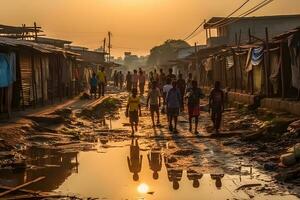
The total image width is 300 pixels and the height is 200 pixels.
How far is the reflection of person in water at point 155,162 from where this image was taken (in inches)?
431

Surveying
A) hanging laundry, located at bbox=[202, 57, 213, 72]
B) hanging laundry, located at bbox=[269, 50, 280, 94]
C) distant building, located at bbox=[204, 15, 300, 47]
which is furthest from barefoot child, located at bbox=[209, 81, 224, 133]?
distant building, located at bbox=[204, 15, 300, 47]

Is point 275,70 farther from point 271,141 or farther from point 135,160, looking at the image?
point 135,160

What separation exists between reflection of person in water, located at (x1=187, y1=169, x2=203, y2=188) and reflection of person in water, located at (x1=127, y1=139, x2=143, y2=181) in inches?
40.6

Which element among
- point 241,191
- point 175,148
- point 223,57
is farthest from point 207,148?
point 223,57

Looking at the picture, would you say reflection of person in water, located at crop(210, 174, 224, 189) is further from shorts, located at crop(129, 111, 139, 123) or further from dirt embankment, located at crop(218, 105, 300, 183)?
shorts, located at crop(129, 111, 139, 123)

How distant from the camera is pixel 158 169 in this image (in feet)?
36.6

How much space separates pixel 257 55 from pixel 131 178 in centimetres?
1319

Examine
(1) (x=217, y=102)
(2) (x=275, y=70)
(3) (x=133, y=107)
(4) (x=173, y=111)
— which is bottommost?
(4) (x=173, y=111)

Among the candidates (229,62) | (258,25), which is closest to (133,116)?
(229,62)

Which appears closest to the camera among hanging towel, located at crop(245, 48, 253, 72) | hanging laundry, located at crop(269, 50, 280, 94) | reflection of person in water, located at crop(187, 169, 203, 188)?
reflection of person in water, located at crop(187, 169, 203, 188)

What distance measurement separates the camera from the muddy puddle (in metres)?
8.91

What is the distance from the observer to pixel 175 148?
45.7 ft

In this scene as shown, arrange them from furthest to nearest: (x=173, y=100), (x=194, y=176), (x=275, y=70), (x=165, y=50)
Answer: (x=165, y=50), (x=275, y=70), (x=173, y=100), (x=194, y=176)

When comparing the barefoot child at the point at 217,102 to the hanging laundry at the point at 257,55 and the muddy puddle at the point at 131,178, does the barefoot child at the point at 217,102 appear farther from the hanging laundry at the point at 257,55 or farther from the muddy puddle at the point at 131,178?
the hanging laundry at the point at 257,55
